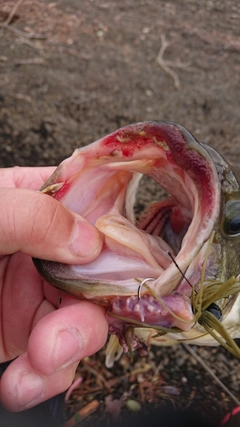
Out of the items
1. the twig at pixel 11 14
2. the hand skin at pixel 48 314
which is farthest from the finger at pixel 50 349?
the twig at pixel 11 14

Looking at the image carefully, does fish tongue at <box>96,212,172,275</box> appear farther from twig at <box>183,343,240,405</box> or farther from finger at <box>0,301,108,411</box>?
twig at <box>183,343,240,405</box>

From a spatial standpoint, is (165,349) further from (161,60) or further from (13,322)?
(161,60)

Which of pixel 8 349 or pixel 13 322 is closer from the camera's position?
pixel 13 322

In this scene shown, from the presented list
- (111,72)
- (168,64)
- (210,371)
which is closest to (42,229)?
(210,371)

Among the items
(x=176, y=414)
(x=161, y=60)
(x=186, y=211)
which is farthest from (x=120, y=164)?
(x=161, y=60)

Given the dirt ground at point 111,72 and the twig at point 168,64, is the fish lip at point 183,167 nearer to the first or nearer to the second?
the dirt ground at point 111,72

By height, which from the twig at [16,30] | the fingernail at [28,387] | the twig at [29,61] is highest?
the fingernail at [28,387]

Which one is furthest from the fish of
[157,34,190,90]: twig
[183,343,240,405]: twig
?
[157,34,190,90]: twig

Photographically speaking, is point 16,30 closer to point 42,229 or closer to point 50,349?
point 42,229
